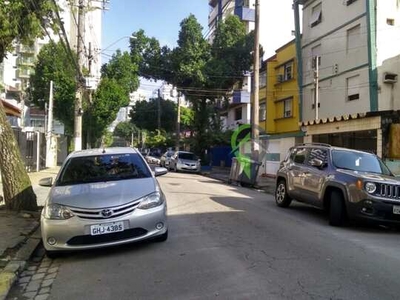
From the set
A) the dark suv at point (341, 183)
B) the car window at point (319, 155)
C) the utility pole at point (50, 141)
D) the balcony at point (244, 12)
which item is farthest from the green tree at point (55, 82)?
the car window at point (319, 155)

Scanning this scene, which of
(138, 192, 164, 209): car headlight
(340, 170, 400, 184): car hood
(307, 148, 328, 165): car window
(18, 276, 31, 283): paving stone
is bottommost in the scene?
(18, 276, 31, 283): paving stone

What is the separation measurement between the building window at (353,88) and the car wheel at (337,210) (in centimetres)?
1607

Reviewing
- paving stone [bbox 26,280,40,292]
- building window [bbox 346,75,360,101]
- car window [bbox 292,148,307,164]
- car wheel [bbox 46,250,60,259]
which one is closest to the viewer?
paving stone [bbox 26,280,40,292]

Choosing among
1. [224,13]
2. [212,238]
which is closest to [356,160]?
[212,238]

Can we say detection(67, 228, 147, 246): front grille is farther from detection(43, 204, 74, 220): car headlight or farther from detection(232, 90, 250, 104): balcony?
detection(232, 90, 250, 104): balcony

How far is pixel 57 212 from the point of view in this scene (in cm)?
664

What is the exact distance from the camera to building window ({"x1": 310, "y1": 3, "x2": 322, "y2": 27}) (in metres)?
28.0

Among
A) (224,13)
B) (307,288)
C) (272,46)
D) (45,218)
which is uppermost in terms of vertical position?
(224,13)

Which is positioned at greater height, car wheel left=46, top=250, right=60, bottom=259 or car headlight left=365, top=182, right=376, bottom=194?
car headlight left=365, top=182, right=376, bottom=194

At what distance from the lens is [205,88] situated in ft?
125

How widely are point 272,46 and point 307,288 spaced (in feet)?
158

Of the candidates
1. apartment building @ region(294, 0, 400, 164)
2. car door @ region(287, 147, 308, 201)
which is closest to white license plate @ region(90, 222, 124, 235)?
car door @ region(287, 147, 308, 201)

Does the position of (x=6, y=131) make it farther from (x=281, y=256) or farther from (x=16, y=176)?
(x=281, y=256)

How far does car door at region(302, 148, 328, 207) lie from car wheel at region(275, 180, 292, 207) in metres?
1.31
